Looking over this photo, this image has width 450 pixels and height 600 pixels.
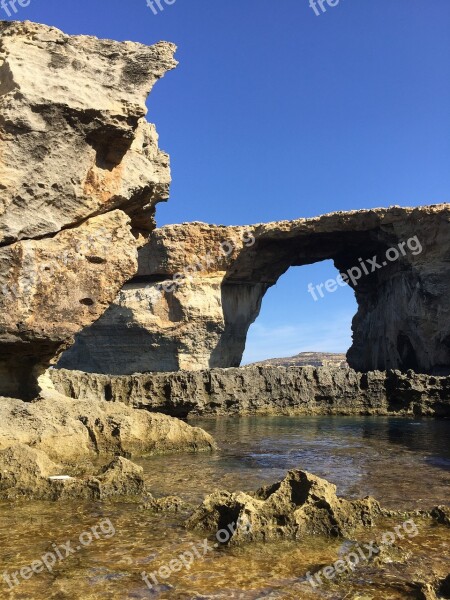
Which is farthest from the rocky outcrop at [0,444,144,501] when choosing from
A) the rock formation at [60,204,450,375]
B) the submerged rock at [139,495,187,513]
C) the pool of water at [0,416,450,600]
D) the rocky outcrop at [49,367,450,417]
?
the rock formation at [60,204,450,375]

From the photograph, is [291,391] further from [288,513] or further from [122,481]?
[288,513]

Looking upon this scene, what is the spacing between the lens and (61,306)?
926cm

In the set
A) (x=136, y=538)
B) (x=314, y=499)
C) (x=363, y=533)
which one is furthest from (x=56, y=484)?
(x=363, y=533)

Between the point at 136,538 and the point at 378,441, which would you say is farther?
the point at 378,441

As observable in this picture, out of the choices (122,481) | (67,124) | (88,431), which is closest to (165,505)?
(122,481)

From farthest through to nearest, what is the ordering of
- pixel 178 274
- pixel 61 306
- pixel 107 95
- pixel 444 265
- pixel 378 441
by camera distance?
1. pixel 178 274
2. pixel 444 265
3. pixel 378 441
4. pixel 107 95
5. pixel 61 306

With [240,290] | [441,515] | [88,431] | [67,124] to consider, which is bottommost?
[441,515]

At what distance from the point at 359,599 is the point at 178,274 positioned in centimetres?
3331

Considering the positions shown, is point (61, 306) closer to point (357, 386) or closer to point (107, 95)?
point (107, 95)

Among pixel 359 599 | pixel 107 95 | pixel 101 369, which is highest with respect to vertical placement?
pixel 107 95

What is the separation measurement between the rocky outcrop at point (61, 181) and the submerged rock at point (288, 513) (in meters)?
4.84

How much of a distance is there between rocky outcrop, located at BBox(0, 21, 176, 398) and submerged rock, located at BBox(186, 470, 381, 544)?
4.84 m

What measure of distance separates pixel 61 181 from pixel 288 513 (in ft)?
22.7

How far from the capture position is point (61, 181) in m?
9.47
